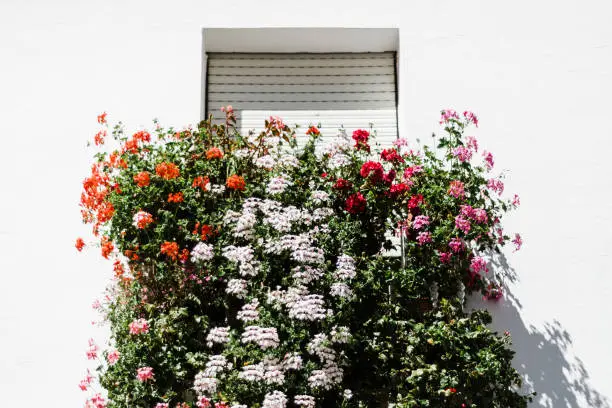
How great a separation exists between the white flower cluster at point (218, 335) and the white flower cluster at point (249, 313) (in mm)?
179

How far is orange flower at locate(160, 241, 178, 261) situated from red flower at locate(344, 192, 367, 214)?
4.57ft

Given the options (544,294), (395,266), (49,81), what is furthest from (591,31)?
(49,81)

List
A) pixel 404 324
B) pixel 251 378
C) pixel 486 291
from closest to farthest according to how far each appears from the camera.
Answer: pixel 251 378 → pixel 404 324 → pixel 486 291

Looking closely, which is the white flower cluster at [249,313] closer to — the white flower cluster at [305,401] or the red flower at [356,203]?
the white flower cluster at [305,401]

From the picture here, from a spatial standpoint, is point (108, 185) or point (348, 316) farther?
point (108, 185)

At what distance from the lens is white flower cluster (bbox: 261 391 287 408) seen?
223 inches

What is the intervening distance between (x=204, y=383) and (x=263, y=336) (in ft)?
1.90

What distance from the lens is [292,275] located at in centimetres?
606

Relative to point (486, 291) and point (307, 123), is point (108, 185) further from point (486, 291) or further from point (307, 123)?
point (486, 291)

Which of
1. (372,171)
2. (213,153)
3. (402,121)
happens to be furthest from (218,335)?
(402,121)

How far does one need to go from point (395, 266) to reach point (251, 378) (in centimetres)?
151

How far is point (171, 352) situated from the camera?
6.13m

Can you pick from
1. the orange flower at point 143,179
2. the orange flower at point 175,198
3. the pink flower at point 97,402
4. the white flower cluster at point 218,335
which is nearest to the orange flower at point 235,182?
the orange flower at point 175,198

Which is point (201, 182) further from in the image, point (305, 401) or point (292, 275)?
point (305, 401)
